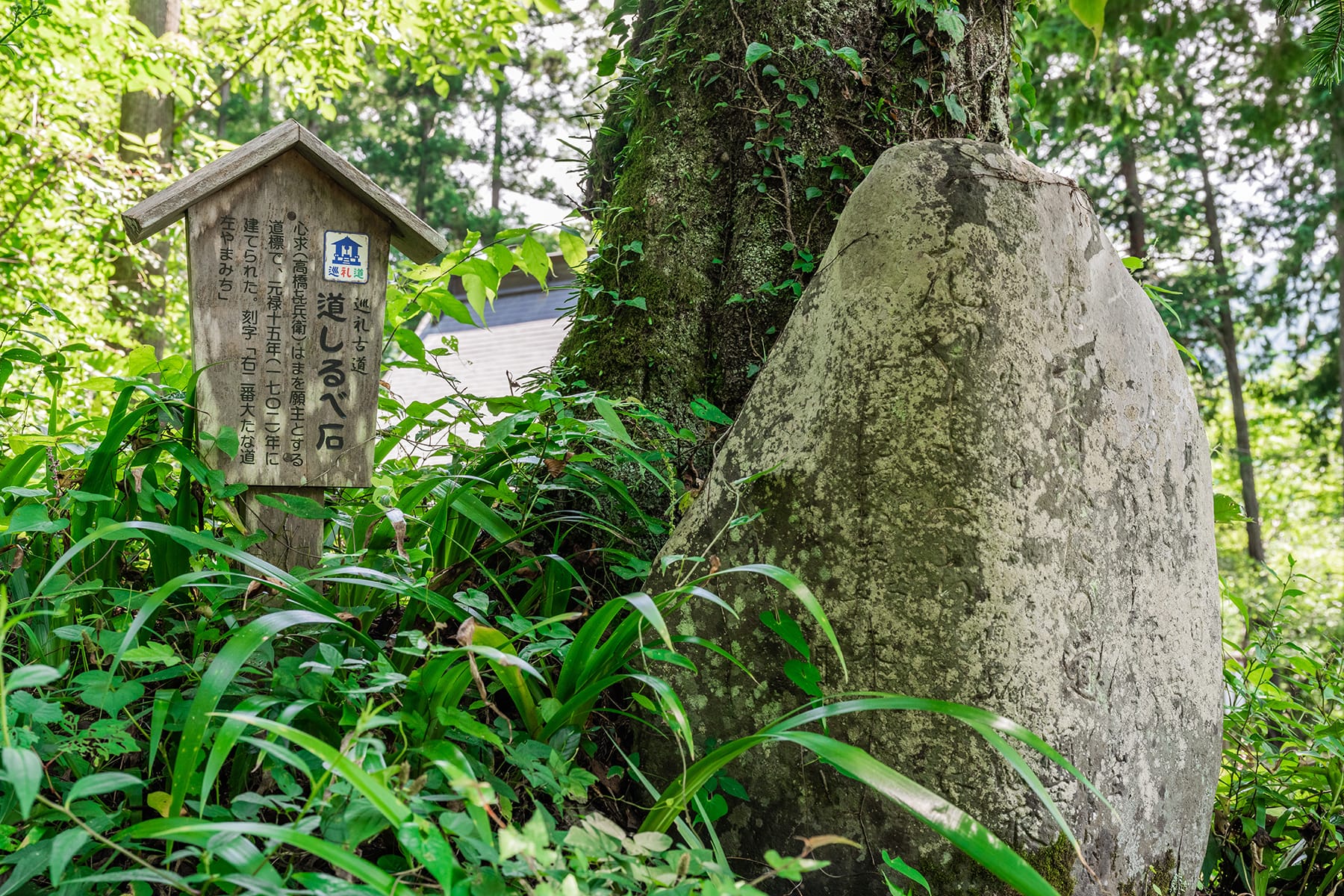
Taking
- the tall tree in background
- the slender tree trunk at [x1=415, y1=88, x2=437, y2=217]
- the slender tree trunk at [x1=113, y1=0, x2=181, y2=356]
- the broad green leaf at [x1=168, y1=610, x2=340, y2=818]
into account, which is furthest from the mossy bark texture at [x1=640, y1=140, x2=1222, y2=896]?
the slender tree trunk at [x1=415, y1=88, x2=437, y2=217]

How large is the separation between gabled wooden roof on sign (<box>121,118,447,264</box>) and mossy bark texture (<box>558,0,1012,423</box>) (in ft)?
1.81

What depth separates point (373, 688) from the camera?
1.22 m

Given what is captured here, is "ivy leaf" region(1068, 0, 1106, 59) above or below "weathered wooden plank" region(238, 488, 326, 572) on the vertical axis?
above

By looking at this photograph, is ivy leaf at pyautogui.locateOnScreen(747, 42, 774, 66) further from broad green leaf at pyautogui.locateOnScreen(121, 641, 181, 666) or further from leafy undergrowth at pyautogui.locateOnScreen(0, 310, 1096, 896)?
broad green leaf at pyautogui.locateOnScreen(121, 641, 181, 666)

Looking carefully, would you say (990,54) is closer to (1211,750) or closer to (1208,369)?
(1211,750)

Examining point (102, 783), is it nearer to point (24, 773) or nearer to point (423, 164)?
point (24, 773)

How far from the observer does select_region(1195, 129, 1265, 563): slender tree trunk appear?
12.3 metres

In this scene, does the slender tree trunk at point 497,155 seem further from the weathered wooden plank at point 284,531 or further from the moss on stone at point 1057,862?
the moss on stone at point 1057,862

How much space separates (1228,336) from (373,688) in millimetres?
14761

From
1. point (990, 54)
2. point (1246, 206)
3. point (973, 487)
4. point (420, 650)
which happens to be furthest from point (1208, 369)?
point (420, 650)

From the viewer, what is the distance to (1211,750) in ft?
5.97

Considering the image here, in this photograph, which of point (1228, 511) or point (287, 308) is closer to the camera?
point (287, 308)

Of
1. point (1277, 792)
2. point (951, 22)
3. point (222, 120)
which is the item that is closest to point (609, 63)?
point (951, 22)

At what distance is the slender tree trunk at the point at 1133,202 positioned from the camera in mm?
12086
